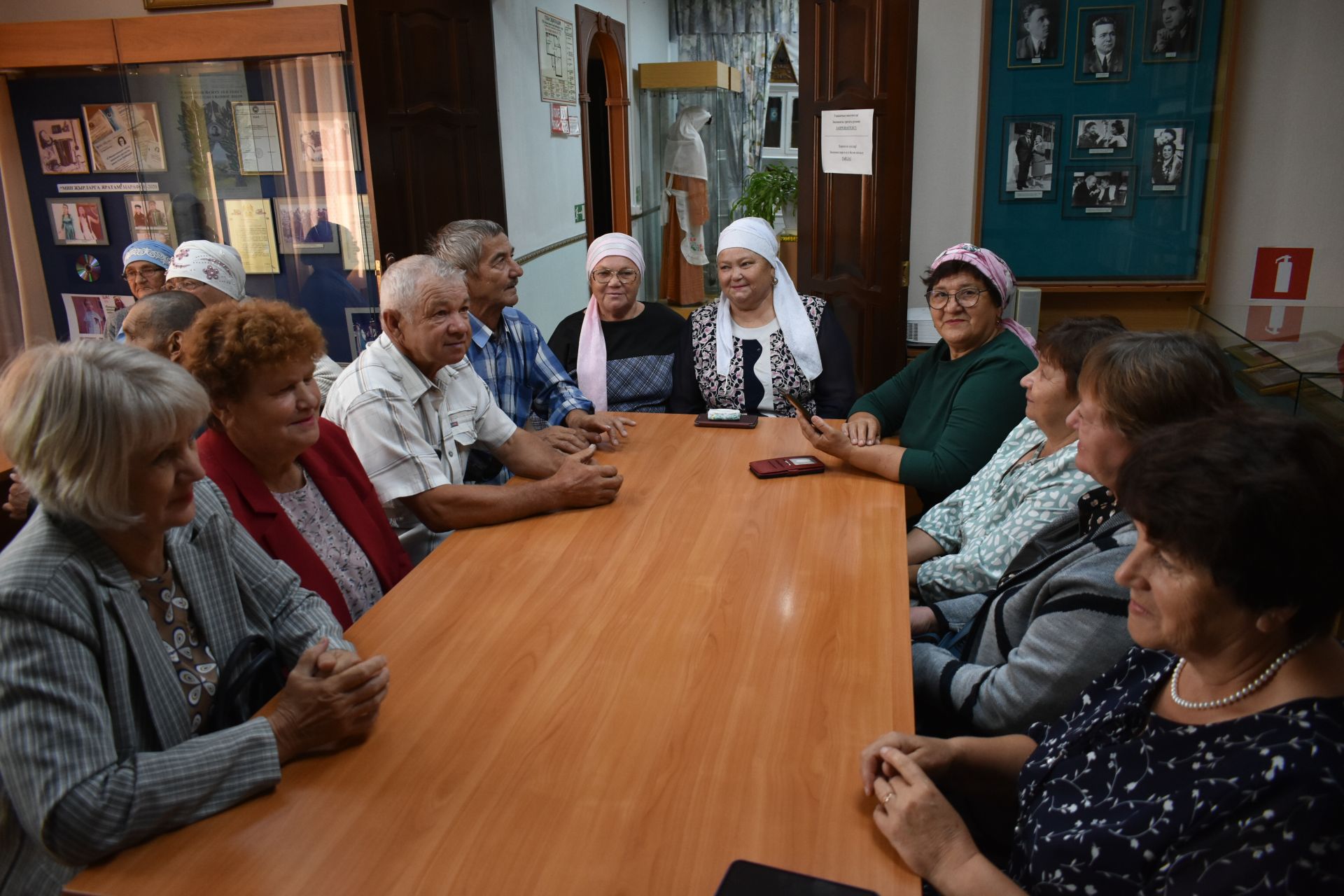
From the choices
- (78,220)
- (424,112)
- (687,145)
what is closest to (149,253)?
(78,220)

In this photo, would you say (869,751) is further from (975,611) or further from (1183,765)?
(975,611)

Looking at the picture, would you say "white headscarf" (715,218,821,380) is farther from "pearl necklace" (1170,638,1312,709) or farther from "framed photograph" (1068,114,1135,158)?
"pearl necklace" (1170,638,1312,709)

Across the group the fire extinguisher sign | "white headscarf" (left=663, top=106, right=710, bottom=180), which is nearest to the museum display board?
the fire extinguisher sign

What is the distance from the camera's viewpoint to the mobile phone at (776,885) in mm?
1078

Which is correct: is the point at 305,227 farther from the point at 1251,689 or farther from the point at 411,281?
the point at 1251,689

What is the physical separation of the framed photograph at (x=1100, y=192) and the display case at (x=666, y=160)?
461cm

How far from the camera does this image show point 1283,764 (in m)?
0.92

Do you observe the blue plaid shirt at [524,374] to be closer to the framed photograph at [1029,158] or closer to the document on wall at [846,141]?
the document on wall at [846,141]

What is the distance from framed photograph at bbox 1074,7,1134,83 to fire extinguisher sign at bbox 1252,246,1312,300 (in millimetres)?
944

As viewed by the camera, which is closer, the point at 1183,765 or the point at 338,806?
the point at 1183,765

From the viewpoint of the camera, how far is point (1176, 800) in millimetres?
1007

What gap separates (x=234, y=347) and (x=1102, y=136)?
11.5 ft

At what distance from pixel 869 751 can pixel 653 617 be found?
560mm

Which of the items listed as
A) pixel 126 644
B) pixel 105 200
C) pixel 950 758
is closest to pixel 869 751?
pixel 950 758
